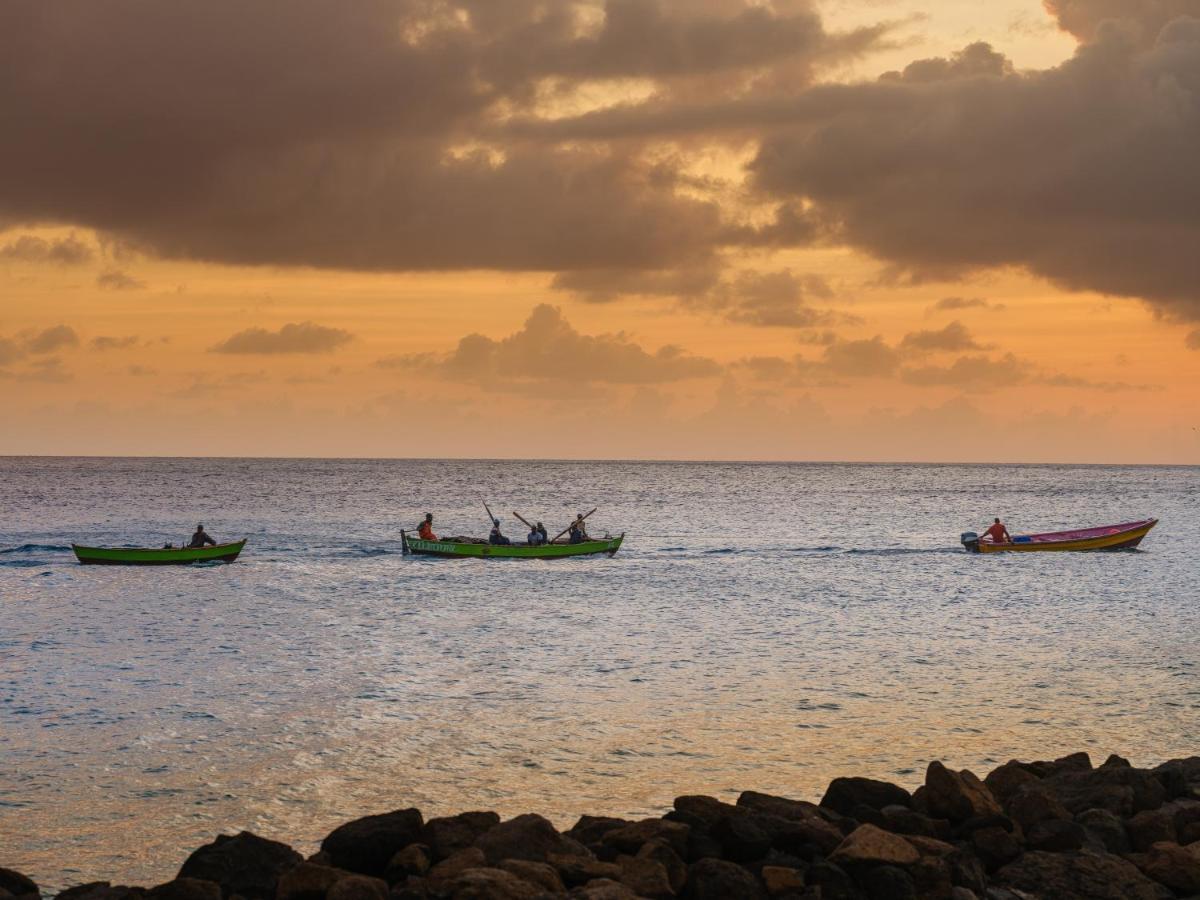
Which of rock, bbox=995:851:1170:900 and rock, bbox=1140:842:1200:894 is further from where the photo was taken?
rock, bbox=1140:842:1200:894

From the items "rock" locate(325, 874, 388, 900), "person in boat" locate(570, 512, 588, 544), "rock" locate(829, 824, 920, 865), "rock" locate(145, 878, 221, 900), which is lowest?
"rock" locate(145, 878, 221, 900)

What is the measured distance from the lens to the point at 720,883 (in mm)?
12664

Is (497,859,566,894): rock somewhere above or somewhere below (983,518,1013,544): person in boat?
below

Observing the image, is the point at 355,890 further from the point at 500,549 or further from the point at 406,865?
the point at 500,549

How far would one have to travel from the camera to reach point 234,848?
1306 cm

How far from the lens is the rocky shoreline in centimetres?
1235

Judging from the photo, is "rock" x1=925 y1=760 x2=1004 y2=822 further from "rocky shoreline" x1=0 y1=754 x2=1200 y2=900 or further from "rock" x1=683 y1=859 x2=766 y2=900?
"rock" x1=683 y1=859 x2=766 y2=900

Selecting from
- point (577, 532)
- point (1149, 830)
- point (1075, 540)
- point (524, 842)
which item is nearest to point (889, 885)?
point (524, 842)

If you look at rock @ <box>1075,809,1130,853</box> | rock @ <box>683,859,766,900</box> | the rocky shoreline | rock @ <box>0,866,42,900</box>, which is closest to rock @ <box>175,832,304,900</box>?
the rocky shoreline

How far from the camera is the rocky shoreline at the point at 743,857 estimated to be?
12.4 metres

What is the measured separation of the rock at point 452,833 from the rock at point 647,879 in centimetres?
186

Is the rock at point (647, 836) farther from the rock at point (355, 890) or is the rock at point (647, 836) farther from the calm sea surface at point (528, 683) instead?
the calm sea surface at point (528, 683)

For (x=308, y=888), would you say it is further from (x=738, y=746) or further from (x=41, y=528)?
(x=41, y=528)

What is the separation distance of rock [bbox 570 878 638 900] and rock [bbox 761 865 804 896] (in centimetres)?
163
